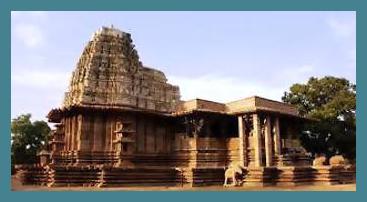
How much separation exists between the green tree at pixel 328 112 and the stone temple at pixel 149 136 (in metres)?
9.28

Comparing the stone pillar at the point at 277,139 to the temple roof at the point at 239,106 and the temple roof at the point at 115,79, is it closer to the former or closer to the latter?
the temple roof at the point at 239,106

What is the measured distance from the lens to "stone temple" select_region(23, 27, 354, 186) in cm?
2273

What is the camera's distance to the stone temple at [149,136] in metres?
22.7

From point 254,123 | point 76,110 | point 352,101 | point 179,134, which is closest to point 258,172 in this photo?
point 254,123

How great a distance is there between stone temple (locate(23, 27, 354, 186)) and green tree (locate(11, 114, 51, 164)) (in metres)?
15.9

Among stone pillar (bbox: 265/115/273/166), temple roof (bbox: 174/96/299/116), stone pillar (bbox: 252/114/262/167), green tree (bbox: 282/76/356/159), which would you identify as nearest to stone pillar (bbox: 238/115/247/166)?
stone pillar (bbox: 252/114/262/167)

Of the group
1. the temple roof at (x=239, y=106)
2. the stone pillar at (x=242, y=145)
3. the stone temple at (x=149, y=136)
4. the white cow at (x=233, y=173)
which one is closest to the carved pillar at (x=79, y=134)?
the stone temple at (x=149, y=136)

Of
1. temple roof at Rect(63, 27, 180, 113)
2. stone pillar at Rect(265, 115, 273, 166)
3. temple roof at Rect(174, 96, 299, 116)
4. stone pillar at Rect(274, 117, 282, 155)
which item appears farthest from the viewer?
temple roof at Rect(63, 27, 180, 113)

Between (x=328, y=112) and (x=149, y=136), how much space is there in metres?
17.6

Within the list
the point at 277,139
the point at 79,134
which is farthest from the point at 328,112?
the point at 79,134

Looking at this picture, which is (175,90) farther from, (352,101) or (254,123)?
(352,101)

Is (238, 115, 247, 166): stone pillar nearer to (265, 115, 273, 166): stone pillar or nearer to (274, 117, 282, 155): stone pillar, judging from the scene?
(265, 115, 273, 166): stone pillar

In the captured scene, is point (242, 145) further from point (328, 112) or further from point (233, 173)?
point (328, 112)

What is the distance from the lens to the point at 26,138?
44031 millimetres
